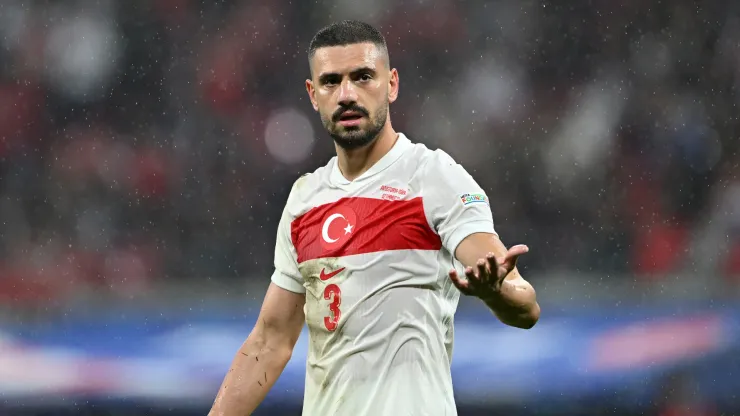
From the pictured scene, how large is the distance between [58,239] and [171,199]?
0.83 m

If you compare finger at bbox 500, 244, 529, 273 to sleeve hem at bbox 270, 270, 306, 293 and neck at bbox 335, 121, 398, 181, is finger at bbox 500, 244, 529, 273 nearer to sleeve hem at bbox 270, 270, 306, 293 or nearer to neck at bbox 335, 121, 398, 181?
neck at bbox 335, 121, 398, 181

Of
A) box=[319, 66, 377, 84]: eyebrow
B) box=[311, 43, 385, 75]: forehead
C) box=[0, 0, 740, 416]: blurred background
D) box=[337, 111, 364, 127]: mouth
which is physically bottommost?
box=[337, 111, 364, 127]: mouth

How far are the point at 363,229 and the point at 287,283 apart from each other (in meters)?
0.37

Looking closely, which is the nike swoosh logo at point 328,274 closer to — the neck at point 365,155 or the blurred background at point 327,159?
the neck at point 365,155

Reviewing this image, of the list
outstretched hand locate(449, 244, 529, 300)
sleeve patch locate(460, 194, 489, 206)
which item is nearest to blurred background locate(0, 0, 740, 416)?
sleeve patch locate(460, 194, 489, 206)

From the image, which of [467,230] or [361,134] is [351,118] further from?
[467,230]

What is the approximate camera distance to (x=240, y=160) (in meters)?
7.33

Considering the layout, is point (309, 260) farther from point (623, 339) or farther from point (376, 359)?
point (623, 339)

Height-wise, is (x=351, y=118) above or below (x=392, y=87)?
below

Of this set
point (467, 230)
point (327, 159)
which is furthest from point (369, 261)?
point (327, 159)

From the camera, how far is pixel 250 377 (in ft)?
9.74

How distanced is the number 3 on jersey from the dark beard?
0.40m

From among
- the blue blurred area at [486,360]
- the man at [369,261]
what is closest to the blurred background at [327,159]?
the blue blurred area at [486,360]

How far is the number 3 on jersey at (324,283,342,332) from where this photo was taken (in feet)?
8.91
